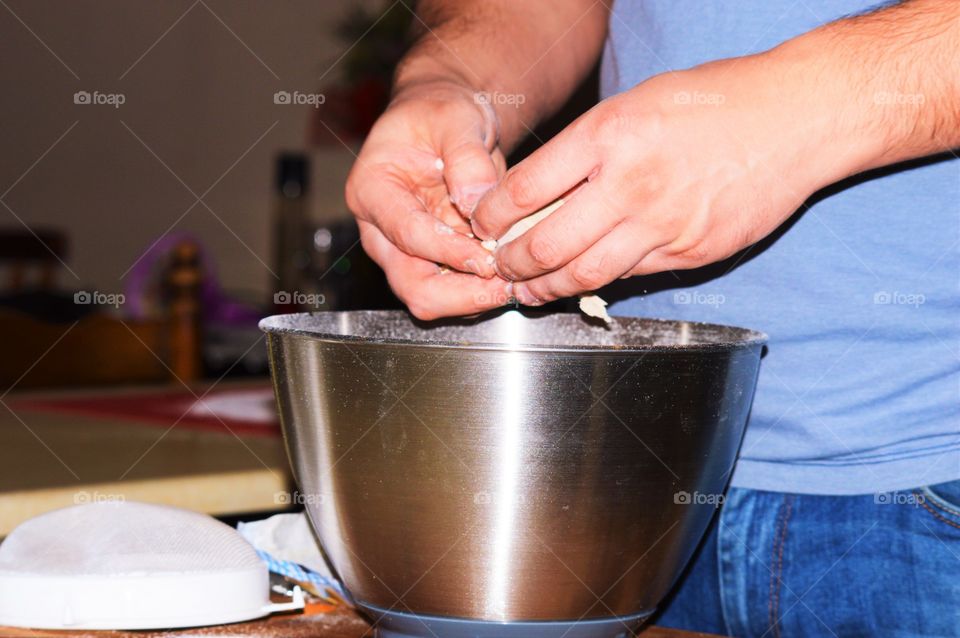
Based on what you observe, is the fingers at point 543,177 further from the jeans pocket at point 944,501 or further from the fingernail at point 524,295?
the jeans pocket at point 944,501

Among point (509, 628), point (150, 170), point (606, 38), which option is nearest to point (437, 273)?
point (509, 628)

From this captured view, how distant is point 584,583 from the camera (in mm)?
556

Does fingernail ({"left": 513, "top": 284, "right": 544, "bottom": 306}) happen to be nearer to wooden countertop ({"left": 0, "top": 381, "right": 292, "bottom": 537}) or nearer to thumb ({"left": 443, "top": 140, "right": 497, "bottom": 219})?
thumb ({"left": 443, "top": 140, "right": 497, "bottom": 219})

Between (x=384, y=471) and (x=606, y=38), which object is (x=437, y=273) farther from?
(x=606, y=38)

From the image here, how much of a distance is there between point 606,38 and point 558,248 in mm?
445

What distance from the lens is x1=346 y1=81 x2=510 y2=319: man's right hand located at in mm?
665

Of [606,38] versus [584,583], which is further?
[606,38]

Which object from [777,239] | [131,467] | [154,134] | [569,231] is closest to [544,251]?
[569,231]

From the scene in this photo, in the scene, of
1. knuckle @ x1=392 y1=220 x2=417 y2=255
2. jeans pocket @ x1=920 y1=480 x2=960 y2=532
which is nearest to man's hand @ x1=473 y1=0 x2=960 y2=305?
knuckle @ x1=392 y1=220 x2=417 y2=255

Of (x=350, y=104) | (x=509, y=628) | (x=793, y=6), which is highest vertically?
(x=350, y=104)

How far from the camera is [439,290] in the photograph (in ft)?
2.18

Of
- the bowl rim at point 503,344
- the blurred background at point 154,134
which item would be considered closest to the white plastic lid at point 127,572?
the bowl rim at point 503,344

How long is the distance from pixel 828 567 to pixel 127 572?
1.46ft

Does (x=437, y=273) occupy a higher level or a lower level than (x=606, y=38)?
lower
